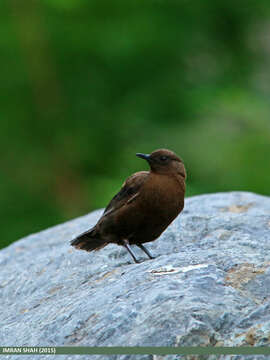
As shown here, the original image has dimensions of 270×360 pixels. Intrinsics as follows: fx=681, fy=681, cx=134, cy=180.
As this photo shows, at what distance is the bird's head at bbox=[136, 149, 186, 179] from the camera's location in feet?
15.6

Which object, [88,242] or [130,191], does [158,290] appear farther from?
[88,242]

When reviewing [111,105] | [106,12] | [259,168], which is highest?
[106,12]

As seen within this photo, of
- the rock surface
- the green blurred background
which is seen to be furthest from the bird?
the green blurred background

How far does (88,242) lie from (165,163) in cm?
82

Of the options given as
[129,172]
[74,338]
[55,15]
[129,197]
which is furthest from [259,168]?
[74,338]

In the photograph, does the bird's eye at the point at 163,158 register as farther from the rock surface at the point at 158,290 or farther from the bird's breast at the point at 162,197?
the rock surface at the point at 158,290

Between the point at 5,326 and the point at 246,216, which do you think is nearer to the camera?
the point at 5,326

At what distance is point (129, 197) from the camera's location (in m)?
4.76

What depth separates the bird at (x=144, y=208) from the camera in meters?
4.53

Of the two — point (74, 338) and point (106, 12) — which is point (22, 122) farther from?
point (74, 338)

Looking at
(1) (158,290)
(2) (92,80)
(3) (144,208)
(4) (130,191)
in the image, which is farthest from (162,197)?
(2) (92,80)

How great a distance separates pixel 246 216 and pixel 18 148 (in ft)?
17.1

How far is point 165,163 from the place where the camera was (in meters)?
4.81

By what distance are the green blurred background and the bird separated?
3.86 m
